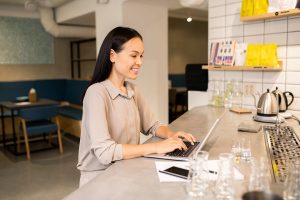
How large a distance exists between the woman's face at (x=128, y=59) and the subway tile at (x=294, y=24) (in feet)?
4.98

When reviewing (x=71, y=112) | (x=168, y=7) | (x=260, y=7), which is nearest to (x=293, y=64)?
(x=260, y=7)

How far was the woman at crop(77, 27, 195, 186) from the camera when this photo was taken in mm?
1376

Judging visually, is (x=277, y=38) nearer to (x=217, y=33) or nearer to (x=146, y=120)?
(x=217, y=33)

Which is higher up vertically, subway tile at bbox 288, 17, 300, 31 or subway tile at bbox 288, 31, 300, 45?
subway tile at bbox 288, 17, 300, 31

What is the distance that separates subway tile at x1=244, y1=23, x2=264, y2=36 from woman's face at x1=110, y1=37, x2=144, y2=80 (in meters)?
1.54

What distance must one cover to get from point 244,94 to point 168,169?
187 centimetres

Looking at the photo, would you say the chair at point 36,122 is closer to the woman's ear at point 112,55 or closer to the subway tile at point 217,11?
the subway tile at point 217,11

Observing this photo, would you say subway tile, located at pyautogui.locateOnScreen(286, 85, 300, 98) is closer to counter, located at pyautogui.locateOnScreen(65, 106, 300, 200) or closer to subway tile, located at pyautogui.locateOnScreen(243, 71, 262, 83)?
subway tile, located at pyautogui.locateOnScreen(243, 71, 262, 83)

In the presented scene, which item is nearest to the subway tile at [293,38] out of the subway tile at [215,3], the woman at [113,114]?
the subway tile at [215,3]

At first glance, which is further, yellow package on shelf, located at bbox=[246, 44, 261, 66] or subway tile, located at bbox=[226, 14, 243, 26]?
subway tile, located at bbox=[226, 14, 243, 26]

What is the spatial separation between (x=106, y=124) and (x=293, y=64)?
1.82 m

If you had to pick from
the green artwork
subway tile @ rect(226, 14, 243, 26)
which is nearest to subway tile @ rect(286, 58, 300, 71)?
subway tile @ rect(226, 14, 243, 26)

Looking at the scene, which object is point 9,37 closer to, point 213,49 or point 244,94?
point 213,49

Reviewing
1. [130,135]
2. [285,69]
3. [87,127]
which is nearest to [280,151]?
[130,135]
